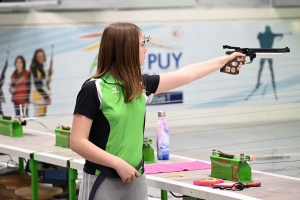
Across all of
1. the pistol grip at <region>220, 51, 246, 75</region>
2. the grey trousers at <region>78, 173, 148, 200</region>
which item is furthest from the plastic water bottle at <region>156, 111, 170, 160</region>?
the grey trousers at <region>78, 173, 148, 200</region>

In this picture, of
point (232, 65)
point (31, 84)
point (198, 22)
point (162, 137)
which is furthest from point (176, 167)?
point (198, 22)

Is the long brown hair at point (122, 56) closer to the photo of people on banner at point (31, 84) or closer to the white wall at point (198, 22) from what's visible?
the photo of people on banner at point (31, 84)

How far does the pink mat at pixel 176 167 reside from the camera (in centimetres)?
337

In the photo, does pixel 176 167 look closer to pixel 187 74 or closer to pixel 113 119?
pixel 187 74

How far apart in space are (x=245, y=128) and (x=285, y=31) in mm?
2172

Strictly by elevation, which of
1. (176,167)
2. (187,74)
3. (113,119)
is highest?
(187,74)

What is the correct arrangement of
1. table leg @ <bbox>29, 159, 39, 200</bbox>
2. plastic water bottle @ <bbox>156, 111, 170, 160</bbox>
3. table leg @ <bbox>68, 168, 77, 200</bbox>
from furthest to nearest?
table leg @ <bbox>29, 159, 39, 200</bbox> < table leg @ <bbox>68, 168, 77, 200</bbox> < plastic water bottle @ <bbox>156, 111, 170, 160</bbox>

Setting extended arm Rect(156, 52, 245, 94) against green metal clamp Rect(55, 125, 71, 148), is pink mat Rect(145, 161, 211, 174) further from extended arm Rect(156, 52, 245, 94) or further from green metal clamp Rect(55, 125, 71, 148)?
green metal clamp Rect(55, 125, 71, 148)

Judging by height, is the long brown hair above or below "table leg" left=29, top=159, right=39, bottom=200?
above

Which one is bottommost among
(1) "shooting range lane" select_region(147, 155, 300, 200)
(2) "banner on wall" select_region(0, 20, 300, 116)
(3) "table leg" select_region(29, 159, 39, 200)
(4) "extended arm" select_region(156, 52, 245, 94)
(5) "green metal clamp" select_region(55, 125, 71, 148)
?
(3) "table leg" select_region(29, 159, 39, 200)

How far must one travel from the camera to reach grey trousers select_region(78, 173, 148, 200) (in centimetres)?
242

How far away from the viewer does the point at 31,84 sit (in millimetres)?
9172

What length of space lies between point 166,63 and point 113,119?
7.94 m

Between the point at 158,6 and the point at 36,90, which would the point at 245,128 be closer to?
the point at 158,6
